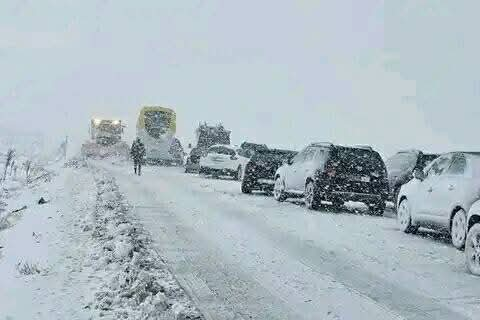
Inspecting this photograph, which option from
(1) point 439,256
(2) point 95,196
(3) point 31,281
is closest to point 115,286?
(3) point 31,281

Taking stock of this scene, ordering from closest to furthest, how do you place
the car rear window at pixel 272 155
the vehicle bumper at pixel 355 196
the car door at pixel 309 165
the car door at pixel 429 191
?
1. the car door at pixel 429 191
2. the vehicle bumper at pixel 355 196
3. the car door at pixel 309 165
4. the car rear window at pixel 272 155

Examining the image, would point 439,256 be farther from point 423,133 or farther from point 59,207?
point 423,133

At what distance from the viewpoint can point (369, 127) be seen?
111 m

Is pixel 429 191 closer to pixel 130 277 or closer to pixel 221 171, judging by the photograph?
pixel 130 277

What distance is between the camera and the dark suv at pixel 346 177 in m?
15.7

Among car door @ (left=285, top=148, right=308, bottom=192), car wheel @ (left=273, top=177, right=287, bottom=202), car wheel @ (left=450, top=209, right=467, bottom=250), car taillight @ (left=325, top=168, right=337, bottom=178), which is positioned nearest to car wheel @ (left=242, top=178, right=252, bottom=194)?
car wheel @ (left=273, top=177, right=287, bottom=202)

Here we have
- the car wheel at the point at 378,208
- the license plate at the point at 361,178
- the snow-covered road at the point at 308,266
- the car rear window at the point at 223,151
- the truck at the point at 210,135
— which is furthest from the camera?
the truck at the point at 210,135

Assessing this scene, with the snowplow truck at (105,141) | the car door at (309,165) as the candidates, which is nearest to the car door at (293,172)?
the car door at (309,165)

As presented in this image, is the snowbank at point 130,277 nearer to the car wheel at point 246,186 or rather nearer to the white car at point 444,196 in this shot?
the white car at point 444,196

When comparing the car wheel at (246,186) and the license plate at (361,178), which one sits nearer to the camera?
the license plate at (361,178)

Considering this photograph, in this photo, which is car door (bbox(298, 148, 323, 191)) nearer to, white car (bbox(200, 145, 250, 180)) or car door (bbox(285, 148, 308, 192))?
car door (bbox(285, 148, 308, 192))

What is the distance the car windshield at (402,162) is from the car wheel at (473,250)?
8882mm

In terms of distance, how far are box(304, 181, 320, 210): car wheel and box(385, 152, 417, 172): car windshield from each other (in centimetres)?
300

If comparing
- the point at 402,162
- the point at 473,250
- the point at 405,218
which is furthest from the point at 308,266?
the point at 402,162
